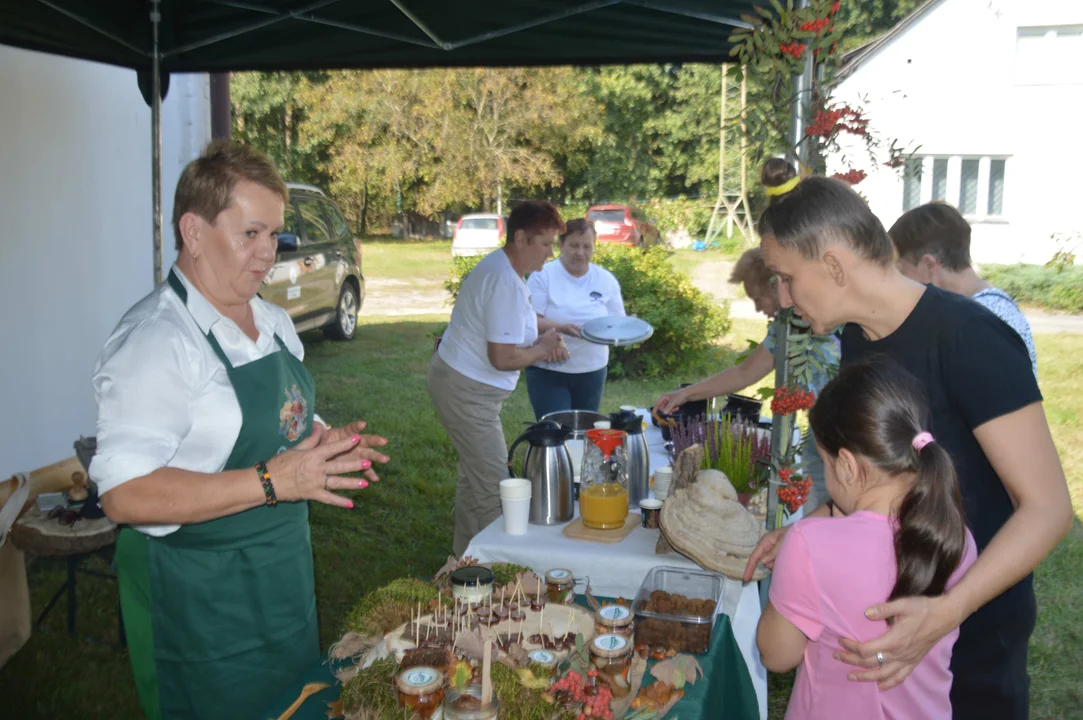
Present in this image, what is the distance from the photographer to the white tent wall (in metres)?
4.93

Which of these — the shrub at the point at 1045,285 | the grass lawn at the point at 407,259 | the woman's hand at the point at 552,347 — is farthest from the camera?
the grass lawn at the point at 407,259

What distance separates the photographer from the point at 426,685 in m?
1.55

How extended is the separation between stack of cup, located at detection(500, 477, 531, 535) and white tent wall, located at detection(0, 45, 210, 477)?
356 cm

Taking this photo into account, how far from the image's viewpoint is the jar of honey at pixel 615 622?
190cm

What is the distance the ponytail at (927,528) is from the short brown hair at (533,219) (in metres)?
2.81

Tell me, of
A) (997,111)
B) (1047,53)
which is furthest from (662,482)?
(1047,53)

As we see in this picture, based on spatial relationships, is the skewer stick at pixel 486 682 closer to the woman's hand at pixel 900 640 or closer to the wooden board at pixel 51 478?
the woman's hand at pixel 900 640

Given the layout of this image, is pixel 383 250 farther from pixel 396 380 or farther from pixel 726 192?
pixel 396 380

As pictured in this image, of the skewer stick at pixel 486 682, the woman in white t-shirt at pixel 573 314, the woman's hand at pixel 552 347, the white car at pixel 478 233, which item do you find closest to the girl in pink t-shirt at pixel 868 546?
the skewer stick at pixel 486 682

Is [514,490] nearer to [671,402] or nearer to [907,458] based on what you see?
[671,402]

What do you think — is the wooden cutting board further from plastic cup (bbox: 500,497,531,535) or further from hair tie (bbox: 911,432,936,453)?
hair tie (bbox: 911,432,936,453)

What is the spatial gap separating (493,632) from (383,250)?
920 inches

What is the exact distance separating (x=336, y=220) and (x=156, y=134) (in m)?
7.28

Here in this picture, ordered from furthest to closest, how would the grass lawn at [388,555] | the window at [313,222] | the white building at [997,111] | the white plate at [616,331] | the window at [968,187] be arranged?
the window at [968,187] → the white building at [997,111] → the window at [313,222] → the white plate at [616,331] → the grass lawn at [388,555]
